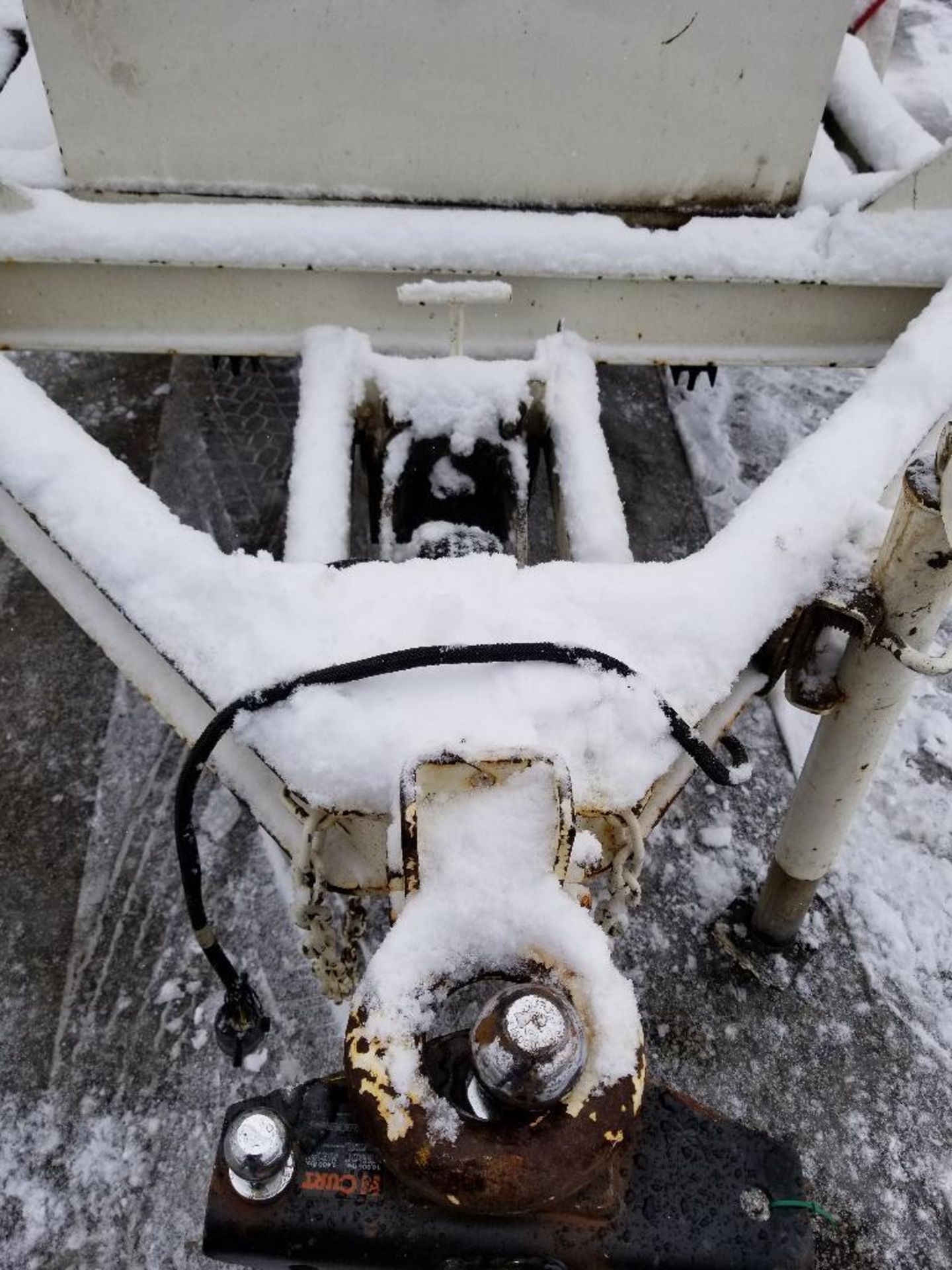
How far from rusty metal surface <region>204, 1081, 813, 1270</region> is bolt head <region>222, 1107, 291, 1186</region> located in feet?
0.09

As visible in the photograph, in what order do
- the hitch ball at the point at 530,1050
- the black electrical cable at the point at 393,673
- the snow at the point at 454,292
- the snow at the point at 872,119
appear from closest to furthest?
the hitch ball at the point at 530,1050
the black electrical cable at the point at 393,673
the snow at the point at 454,292
the snow at the point at 872,119

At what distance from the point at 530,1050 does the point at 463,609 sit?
0.70 metres

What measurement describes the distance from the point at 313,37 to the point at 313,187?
345mm

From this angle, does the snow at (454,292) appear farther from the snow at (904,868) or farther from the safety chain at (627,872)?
the snow at (904,868)

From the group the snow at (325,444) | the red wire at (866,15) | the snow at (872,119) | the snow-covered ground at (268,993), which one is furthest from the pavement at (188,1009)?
the red wire at (866,15)

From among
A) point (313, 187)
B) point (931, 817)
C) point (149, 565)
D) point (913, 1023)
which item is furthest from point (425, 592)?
point (931, 817)

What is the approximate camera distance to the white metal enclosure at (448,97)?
2107mm

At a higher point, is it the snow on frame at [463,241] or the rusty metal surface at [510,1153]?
the snow on frame at [463,241]

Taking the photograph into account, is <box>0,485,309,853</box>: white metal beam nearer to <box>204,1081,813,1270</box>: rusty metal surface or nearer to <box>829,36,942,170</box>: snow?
<box>204,1081,813,1270</box>: rusty metal surface

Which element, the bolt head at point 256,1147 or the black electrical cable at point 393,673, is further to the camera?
the black electrical cable at point 393,673

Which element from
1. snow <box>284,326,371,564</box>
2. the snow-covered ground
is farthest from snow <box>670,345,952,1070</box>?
snow <box>284,326,371,564</box>

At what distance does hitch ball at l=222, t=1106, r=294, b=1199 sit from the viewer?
109 centimetres

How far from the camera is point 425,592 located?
152 centimetres

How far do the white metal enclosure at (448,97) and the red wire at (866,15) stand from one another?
2.67m
